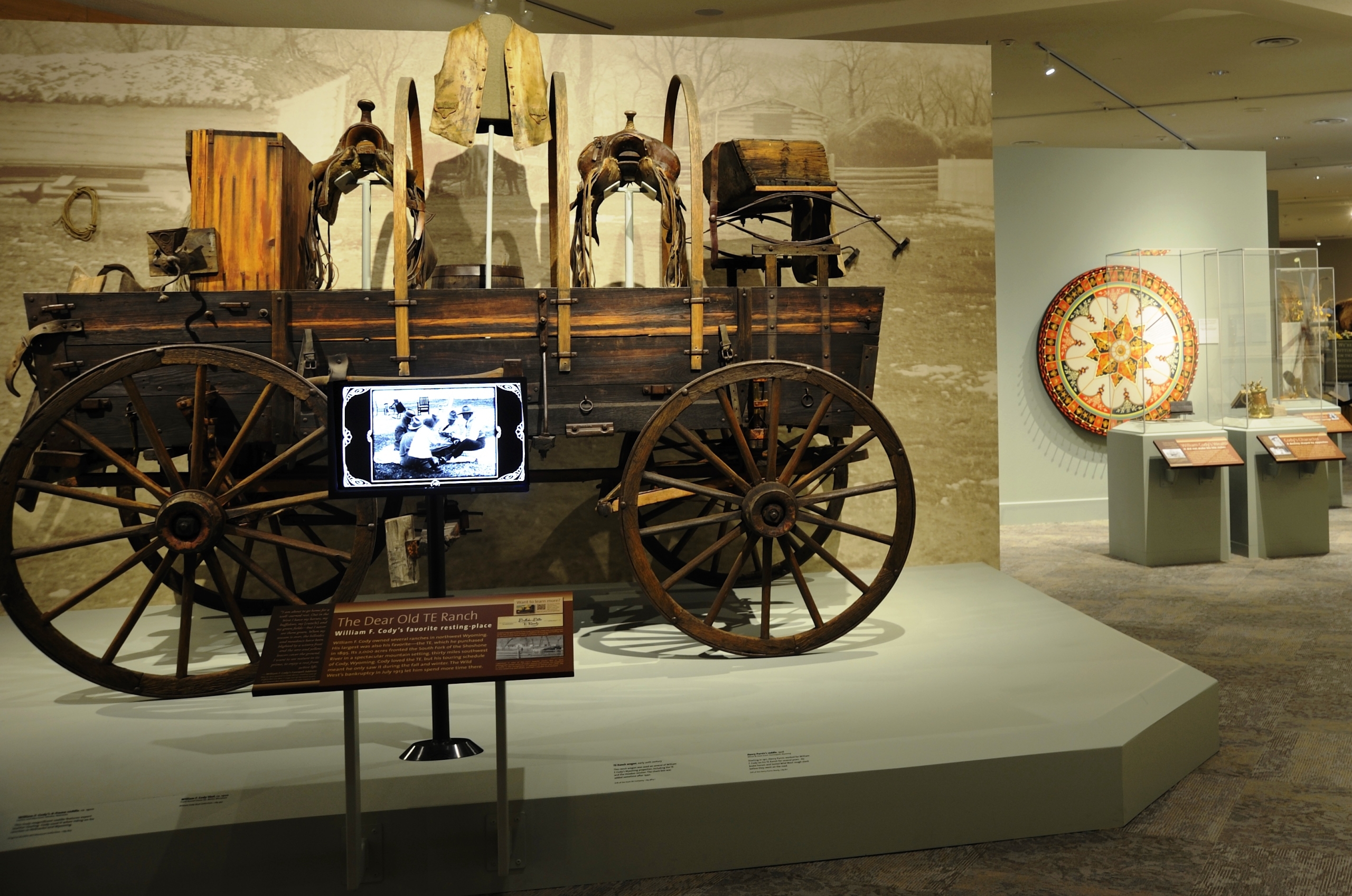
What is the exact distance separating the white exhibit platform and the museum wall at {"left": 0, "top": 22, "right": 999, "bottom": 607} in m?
1.82

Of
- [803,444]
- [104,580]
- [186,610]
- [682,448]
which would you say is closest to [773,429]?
[803,444]

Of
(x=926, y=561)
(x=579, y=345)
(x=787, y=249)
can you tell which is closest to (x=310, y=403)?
(x=579, y=345)

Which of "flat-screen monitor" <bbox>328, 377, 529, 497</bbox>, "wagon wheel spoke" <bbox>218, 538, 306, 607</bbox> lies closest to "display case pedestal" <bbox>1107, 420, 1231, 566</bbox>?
"flat-screen monitor" <bbox>328, 377, 529, 497</bbox>

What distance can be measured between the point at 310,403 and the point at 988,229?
362cm

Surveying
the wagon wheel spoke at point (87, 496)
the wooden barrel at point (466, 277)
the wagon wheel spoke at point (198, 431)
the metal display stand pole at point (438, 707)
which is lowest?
the metal display stand pole at point (438, 707)

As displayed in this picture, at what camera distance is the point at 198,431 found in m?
3.25

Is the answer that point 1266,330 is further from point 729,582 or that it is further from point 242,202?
point 242,202

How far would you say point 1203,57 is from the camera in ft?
28.1

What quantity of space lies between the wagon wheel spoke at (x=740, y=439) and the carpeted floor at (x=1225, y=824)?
4.41 feet

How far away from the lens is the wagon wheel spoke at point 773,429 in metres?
3.61

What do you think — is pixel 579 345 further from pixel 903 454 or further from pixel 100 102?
pixel 100 102

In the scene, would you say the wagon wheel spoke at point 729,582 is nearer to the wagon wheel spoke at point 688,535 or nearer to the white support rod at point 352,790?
the wagon wheel spoke at point 688,535

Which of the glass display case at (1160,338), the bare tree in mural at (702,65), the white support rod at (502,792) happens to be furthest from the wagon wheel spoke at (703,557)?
the glass display case at (1160,338)

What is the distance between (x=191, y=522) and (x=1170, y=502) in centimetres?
569
